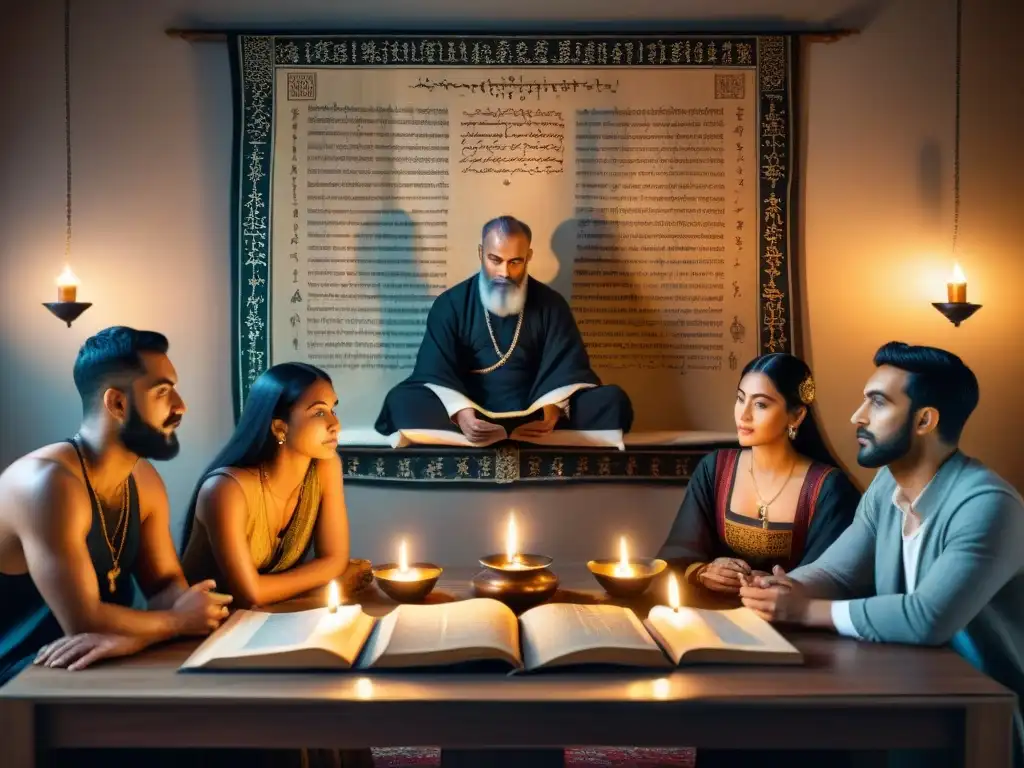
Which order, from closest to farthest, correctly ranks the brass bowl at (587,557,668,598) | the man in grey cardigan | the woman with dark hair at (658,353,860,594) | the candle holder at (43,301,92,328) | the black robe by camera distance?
1. the man in grey cardigan
2. the brass bowl at (587,557,668,598)
3. the woman with dark hair at (658,353,860,594)
4. the candle holder at (43,301,92,328)
5. the black robe

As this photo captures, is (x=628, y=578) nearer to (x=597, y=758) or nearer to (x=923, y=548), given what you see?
(x=923, y=548)

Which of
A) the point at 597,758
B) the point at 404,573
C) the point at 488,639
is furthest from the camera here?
the point at 597,758

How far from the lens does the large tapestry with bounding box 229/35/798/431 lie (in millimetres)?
4742

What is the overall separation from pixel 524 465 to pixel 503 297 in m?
0.74

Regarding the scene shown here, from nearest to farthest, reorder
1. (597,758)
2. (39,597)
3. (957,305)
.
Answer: (39,597) < (597,758) < (957,305)

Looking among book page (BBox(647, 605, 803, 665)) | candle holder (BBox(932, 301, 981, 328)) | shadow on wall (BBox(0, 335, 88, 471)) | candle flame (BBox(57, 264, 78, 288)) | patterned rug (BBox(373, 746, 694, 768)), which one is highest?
candle flame (BBox(57, 264, 78, 288))

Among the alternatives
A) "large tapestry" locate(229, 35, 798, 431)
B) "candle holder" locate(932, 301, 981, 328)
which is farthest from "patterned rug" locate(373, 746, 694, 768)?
"candle holder" locate(932, 301, 981, 328)

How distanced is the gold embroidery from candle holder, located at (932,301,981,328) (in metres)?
1.68

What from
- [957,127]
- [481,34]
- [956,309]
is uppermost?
[481,34]

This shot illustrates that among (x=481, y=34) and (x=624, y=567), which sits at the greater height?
(x=481, y=34)

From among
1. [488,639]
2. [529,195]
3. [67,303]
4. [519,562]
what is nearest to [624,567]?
[519,562]

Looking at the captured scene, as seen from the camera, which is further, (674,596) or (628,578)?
(628,578)

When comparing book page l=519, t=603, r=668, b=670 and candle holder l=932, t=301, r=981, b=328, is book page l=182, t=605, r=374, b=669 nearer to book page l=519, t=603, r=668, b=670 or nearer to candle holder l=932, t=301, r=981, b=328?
book page l=519, t=603, r=668, b=670

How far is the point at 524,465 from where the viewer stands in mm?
4633
